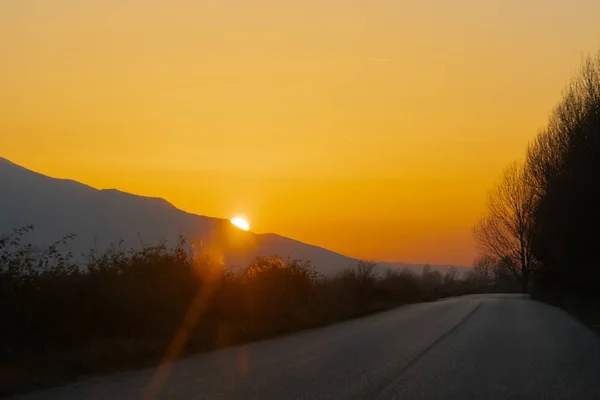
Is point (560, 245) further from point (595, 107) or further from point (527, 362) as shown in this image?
point (527, 362)

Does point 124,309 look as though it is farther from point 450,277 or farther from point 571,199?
point 450,277

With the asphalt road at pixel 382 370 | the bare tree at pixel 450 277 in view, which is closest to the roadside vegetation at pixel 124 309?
the asphalt road at pixel 382 370

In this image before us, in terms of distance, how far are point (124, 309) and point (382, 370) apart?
27.2ft

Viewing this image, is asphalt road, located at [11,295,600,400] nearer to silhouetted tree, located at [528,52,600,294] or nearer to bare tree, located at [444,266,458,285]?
silhouetted tree, located at [528,52,600,294]

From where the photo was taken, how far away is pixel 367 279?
47250 mm

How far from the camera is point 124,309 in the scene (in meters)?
18.8

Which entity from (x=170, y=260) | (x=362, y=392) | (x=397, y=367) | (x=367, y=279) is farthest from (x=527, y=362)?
(x=367, y=279)

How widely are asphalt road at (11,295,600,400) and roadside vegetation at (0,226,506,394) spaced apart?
48.7 inches

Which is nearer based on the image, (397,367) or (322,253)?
(397,367)

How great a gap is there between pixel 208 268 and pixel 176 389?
1345 centimetres

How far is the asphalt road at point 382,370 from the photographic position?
1098 cm

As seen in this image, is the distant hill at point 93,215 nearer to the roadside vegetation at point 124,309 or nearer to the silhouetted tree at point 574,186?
the roadside vegetation at point 124,309

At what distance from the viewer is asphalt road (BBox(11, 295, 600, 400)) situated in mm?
10982

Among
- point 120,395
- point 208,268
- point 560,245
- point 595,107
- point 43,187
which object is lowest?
point 120,395
